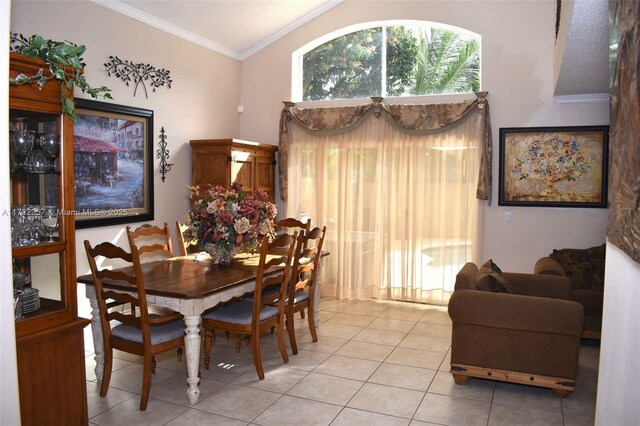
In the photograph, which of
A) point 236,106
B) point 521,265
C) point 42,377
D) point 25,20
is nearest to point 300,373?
point 42,377

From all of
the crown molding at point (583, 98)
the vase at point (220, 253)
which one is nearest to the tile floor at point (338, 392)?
the vase at point (220, 253)

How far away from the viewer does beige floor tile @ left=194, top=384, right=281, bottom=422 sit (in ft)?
10.4

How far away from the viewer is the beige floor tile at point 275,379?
11.8 ft

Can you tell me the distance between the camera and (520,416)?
319cm

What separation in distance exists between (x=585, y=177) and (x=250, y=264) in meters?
3.69

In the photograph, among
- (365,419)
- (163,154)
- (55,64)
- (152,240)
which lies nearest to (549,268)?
(365,419)

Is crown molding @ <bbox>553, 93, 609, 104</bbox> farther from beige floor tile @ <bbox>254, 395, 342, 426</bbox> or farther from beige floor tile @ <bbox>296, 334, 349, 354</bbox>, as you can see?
beige floor tile @ <bbox>254, 395, 342, 426</bbox>

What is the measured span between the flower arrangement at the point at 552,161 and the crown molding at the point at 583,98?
40 cm

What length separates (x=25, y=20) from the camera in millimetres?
4078

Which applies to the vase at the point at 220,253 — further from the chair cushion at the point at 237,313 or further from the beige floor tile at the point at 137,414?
the beige floor tile at the point at 137,414

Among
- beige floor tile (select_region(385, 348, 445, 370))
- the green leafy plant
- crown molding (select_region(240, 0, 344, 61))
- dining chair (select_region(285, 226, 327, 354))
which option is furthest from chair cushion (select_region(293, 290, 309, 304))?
crown molding (select_region(240, 0, 344, 61))

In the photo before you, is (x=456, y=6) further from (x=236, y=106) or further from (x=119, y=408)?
(x=119, y=408)

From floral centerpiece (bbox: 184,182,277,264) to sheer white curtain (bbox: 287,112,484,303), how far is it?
7.76 feet

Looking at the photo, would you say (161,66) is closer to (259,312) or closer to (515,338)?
(259,312)
